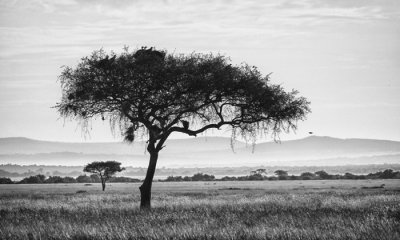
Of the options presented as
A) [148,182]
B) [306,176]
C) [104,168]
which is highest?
[104,168]

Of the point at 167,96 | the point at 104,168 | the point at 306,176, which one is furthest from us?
the point at 306,176

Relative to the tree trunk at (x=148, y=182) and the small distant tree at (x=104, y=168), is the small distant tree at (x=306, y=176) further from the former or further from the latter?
the tree trunk at (x=148, y=182)

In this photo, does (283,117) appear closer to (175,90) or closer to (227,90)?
(227,90)

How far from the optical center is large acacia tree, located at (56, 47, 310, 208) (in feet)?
90.6

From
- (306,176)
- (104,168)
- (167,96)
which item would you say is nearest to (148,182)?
(167,96)

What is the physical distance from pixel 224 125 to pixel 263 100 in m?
2.94

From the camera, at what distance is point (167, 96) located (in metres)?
28.0

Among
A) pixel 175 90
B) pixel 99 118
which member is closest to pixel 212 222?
pixel 175 90

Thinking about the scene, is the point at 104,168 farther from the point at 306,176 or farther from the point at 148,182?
the point at 306,176

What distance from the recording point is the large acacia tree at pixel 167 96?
27609 millimetres

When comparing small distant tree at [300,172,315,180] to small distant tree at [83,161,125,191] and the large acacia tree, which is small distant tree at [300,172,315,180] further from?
the large acacia tree

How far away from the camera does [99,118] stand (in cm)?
2966

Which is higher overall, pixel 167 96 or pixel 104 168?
pixel 167 96

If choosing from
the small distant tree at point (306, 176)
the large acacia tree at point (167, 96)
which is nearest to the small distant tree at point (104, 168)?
the large acacia tree at point (167, 96)
